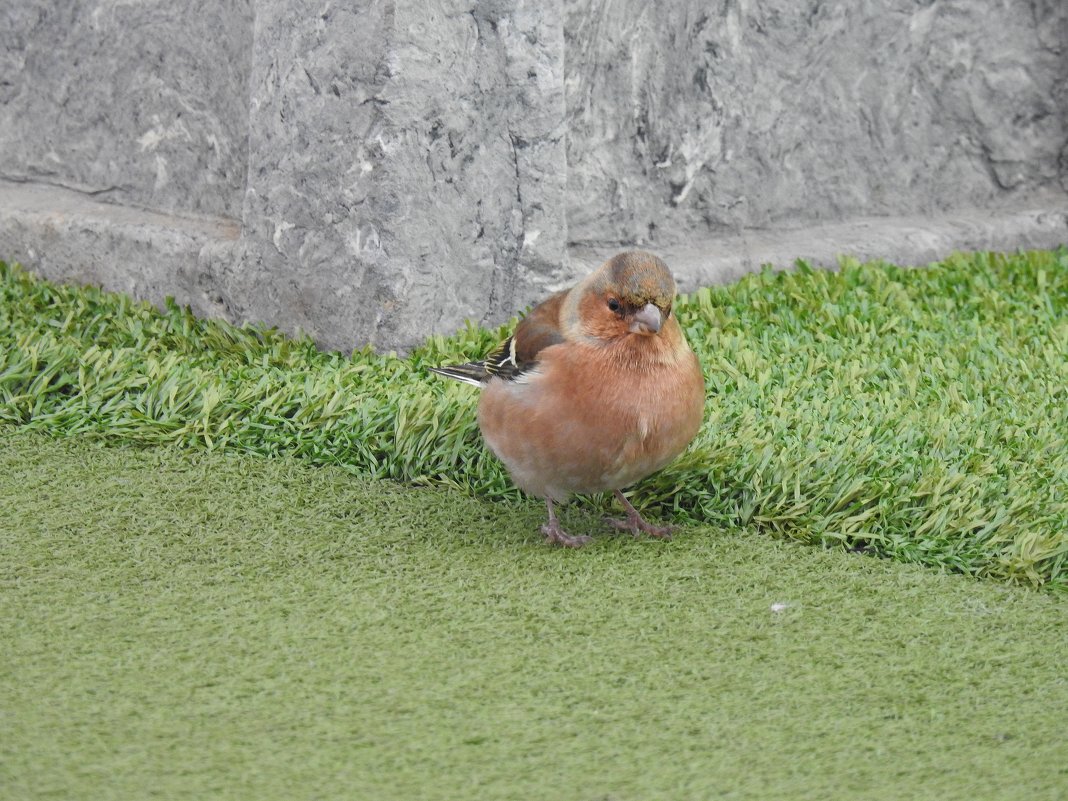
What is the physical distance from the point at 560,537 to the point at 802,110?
2818mm

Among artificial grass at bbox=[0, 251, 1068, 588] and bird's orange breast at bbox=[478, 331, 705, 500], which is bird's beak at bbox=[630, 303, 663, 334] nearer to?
bird's orange breast at bbox=[478, 331, 705, 500]

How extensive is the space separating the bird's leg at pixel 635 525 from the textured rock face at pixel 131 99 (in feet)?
6.97

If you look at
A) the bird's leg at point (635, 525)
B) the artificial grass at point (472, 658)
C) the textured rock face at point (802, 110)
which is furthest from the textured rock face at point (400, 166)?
the bird's leg at point (635, 525)

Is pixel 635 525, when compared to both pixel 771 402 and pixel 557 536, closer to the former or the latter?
pixel 557 536

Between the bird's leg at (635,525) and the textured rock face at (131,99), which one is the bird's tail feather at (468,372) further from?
the textured rock face at (131,99)

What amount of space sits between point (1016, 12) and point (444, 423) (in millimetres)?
3637

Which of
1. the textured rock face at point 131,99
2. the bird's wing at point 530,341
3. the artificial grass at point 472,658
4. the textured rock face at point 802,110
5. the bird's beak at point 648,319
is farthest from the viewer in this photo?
the textured rock face at point 802,110

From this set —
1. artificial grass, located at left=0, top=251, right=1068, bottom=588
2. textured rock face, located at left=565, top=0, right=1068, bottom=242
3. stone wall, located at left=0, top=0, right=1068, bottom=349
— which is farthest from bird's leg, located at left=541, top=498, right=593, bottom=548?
textured rock face, located at left=565, top=0, right=1068, bottom=242

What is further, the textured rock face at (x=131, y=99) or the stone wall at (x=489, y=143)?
the textured rock face at (x=131, y=99)

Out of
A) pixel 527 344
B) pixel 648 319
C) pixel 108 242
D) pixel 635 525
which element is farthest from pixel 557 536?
pixel 108 242

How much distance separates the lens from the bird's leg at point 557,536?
3363mm

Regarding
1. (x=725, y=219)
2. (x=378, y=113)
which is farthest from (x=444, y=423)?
(x=725, y=219)

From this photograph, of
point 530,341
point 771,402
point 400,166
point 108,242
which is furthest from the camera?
point 108,242

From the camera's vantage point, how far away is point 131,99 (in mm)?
5023
